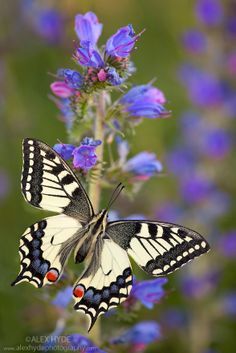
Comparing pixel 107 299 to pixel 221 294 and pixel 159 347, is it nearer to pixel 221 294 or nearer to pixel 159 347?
pixel 159 347

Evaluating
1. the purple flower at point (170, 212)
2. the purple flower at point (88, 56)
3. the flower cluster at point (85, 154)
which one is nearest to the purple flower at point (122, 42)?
the purple flower at point (88, 56)

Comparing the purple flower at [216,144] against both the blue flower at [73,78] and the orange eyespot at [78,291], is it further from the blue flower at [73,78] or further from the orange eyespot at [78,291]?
the orange eyespot at [78,291]

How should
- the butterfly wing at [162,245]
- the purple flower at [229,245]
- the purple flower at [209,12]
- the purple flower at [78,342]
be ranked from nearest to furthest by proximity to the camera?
the butterfly wing at [162,245]
the purple flower at [78,342]
the purple flower at [229,245]
the purple flower at [209,12]

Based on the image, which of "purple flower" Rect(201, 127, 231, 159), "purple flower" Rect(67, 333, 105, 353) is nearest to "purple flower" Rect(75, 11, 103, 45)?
"purple flower" Rect(67, 333, 105, 353)

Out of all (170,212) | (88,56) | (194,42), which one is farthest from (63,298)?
(194,42)

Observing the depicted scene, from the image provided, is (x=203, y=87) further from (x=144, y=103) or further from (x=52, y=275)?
(x=52, y=275)
